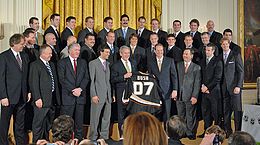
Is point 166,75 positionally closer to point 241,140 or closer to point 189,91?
point 189,91

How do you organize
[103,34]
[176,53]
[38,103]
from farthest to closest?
[103,34] < [176,53] < [38,103]

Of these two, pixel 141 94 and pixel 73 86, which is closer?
pixel 73 86

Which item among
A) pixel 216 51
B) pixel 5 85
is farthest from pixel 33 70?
pixel 216 51

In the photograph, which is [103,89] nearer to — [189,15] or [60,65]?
[60,65]

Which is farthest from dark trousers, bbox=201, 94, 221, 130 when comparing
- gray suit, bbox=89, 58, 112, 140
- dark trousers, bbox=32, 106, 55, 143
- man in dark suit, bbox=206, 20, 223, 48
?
dark trousers, bbox=32, 106, 55, 143

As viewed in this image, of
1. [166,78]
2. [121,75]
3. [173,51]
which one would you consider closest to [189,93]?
[166,78]

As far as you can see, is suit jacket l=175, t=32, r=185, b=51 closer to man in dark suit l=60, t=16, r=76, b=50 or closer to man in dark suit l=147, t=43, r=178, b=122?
man in dark suit l=147, t=43, r=178, b=122

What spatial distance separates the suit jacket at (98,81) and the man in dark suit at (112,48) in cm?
51

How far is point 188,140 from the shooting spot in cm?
767

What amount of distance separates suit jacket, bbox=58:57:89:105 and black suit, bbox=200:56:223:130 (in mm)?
2179

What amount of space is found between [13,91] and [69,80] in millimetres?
925

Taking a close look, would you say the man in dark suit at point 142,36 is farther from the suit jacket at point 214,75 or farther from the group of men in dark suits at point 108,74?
the suit jacket at point 214,75

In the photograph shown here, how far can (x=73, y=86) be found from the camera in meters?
7.14

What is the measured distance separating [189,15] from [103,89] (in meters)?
4.17
